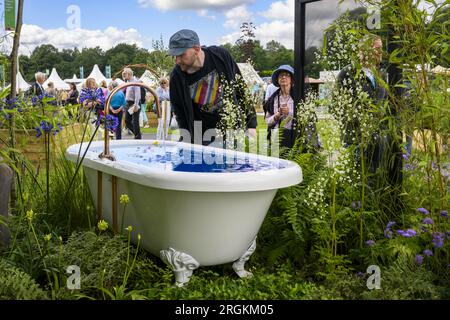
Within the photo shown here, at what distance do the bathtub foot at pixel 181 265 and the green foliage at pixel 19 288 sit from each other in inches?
25.8

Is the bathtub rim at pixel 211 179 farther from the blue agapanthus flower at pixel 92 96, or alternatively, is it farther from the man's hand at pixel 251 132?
the man's hand at pixel 251 132

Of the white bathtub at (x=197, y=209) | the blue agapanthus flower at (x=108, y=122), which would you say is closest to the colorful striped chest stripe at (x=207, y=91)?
the blue agapanthus flower at (x=108, y=122)

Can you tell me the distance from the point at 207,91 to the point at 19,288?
2.22 metres

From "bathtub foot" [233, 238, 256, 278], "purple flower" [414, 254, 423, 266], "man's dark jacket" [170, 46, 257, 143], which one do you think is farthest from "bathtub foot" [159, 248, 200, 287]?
"man's dark jacket" [170, 46, 257, 143]

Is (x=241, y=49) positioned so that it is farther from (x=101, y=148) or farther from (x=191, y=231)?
(x=191, y=231)

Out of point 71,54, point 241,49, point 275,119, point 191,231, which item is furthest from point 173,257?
point 71,54

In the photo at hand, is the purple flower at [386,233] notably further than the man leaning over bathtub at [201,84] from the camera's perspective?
No

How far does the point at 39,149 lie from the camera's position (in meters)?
5.68

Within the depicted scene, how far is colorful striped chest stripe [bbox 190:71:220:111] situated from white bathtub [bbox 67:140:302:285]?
1.25 m

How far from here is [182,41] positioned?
3.92m

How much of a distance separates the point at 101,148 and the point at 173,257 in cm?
135

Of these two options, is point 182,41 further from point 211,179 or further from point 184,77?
point 211,179

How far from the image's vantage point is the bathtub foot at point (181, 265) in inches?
112

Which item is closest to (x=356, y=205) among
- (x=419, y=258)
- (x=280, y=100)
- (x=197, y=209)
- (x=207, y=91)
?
(x=419, y=258)
